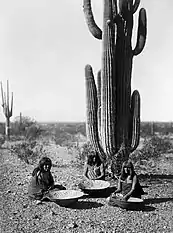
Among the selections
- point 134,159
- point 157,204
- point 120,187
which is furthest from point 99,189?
point 134,159

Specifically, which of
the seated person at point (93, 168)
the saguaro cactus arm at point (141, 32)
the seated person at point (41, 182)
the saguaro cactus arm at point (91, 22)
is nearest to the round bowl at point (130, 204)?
the seated person at point (41, 182)

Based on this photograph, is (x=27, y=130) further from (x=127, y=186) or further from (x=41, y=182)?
(x=127, y=186)

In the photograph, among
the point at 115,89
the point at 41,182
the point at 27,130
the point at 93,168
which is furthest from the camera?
the point at 27,130

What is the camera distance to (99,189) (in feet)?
22.3

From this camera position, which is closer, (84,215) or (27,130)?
(84,215)

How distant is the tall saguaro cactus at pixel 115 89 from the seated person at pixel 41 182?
244 cm

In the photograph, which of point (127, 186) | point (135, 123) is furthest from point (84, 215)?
point (135, 123)

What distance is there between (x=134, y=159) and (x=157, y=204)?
5.24 meters

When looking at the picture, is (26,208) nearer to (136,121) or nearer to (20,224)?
(20,224)

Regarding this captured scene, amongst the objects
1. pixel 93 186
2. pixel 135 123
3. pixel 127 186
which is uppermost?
pixel 135 123

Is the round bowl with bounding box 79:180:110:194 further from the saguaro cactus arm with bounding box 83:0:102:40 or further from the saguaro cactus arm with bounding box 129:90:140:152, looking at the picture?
the saguaro cactus arm with bounding box 83:0:102:40

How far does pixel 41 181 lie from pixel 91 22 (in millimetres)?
4782

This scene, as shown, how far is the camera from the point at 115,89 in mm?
8766

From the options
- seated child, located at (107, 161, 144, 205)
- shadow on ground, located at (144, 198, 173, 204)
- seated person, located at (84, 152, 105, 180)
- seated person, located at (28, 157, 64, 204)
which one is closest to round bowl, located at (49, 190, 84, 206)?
seated person, located at (28, 157, 64, 204)
